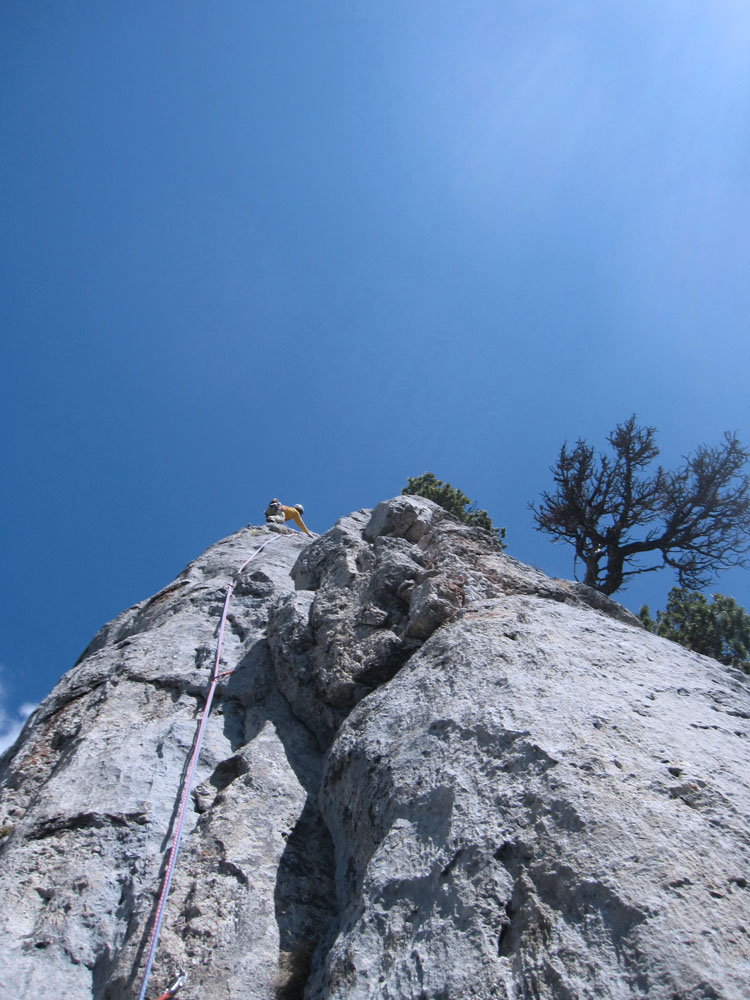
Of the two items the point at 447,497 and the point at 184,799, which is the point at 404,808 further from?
the point at 447,497

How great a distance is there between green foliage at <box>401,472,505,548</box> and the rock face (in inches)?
506

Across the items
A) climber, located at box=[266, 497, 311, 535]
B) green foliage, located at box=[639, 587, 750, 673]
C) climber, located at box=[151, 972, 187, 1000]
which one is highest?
climber, located at box=[266, 497, 311, 535]

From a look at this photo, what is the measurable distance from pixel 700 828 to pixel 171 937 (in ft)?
11.2

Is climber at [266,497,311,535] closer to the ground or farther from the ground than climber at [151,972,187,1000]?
farther from the ground

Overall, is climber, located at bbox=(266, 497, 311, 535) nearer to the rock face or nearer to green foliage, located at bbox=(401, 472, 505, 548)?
green foliage, located at bbox=(401, 472, 505, 548)

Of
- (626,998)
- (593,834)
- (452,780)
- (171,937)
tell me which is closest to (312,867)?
(171,937)

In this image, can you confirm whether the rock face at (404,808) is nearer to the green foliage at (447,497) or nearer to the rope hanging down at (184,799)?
the rope hanging down at (184,799)

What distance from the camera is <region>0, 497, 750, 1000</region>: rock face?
3.74 meters

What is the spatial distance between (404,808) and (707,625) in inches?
564

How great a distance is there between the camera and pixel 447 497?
869 inches

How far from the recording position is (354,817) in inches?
214

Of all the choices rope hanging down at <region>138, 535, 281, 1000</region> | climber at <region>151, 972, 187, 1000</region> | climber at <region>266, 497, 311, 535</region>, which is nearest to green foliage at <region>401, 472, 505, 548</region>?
climber at <region>266, 497, 311, 535</region>

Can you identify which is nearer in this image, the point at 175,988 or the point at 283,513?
the point at 175,988

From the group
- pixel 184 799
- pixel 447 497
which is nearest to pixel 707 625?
pixel 447 497
